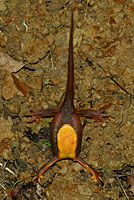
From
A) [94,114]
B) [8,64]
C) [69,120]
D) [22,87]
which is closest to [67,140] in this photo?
[69,120]

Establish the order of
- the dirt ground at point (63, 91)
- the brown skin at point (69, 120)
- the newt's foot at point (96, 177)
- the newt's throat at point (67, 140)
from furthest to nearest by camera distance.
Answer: the dirt ground at point (63, 91) → the newt's foot at point (96, 177) → the brown skin at point (69, 120) → the newt's throat at point (67, 140)

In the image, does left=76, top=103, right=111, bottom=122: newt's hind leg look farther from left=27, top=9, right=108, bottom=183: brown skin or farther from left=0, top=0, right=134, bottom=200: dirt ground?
left=0, top=0, right=134, bottom=200: dirt ground

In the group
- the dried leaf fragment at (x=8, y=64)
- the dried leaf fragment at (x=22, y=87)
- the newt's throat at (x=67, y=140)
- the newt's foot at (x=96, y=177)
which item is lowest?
the newt's foot at (x=96, y=177)

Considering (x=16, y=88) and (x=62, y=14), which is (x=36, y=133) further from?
(x=62, y=14)

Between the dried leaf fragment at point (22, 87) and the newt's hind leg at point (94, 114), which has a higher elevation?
the dried leaf fragment at point (22, 87)

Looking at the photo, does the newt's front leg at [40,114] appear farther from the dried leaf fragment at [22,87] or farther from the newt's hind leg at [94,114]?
the newt's hind leg at [94,114]

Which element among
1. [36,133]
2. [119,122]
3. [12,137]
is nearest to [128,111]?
[119,122]

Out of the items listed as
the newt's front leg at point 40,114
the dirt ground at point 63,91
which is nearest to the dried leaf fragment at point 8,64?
the dirt ground at point 63,91
